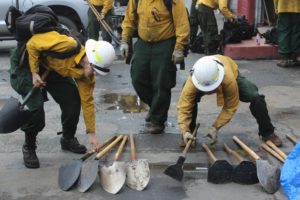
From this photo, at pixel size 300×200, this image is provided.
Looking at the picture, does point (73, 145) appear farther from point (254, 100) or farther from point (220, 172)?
point (254, 100)

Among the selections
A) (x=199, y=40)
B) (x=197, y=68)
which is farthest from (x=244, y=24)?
(x=197, y=68)

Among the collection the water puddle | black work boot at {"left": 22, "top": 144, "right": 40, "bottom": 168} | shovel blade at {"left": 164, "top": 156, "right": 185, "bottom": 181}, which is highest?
shovel blade at {"left": 164, "top": 156, "right": 185, "bottom": 181}

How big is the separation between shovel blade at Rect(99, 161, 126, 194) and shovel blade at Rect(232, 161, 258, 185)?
929mm

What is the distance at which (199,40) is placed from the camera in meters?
10.9

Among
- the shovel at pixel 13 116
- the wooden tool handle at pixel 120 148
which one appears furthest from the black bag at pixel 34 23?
the wooden tool handle at pixel 120 148

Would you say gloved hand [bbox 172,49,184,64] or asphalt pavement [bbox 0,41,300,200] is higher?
gloved hand [bbox 172,49,184,64]

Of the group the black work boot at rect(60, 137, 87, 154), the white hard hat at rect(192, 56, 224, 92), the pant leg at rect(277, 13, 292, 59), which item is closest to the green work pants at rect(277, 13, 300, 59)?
the pant leg at rect(277, 13, 292, 59)

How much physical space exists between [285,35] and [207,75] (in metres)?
4.83

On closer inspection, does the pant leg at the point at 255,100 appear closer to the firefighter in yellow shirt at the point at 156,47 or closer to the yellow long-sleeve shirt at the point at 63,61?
the firefighter in yellow shirt at the point at 156,47

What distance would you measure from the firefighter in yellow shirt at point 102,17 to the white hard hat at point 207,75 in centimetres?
542

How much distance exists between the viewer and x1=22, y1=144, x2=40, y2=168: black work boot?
17.2ft

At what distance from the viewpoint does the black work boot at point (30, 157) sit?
5.23m

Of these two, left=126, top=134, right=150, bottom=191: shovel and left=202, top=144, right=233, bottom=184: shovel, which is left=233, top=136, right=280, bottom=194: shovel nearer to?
left=202, top=144, right=233, bottom=184: shovel

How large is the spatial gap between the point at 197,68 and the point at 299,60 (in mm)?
5093
